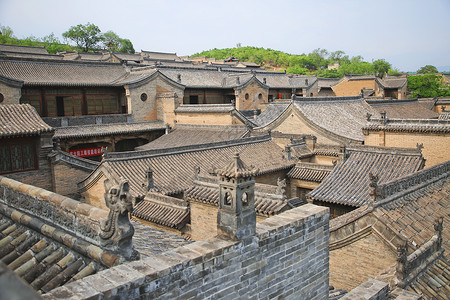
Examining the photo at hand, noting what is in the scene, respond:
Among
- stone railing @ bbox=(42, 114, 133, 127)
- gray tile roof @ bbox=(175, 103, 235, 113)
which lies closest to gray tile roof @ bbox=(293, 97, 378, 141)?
gray tile roof @ bbox=(175, 103, 235, 113)

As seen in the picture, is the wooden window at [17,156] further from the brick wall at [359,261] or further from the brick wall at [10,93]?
the brick wall at [359,261]

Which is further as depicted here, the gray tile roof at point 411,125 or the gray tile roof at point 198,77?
the gray tile roof at point 198,77

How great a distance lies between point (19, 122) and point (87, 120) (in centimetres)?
1015

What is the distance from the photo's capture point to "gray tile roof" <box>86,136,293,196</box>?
15.2 metres

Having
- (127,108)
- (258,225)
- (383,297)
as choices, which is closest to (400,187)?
(383,297)

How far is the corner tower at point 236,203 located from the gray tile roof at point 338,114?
768 inches

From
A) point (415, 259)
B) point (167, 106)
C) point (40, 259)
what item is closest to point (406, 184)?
point (415, 259)

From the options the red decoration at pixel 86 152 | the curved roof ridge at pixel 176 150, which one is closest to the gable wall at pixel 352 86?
the curved roof ridge at pixel 176 150

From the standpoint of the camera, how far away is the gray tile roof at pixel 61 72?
2560 centimetres

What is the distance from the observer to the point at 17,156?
1625cm

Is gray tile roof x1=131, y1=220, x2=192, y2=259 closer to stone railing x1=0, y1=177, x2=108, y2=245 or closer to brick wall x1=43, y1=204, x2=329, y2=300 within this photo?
stone railing x1=0, y1=177, x2=108, y2=245

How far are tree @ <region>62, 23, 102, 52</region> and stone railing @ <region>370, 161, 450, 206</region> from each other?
259 feet

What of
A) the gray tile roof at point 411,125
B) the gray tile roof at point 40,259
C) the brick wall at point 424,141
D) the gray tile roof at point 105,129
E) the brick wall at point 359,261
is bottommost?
the brick wall at point 359,261

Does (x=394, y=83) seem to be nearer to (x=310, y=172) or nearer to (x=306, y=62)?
(x=310, y=172)
